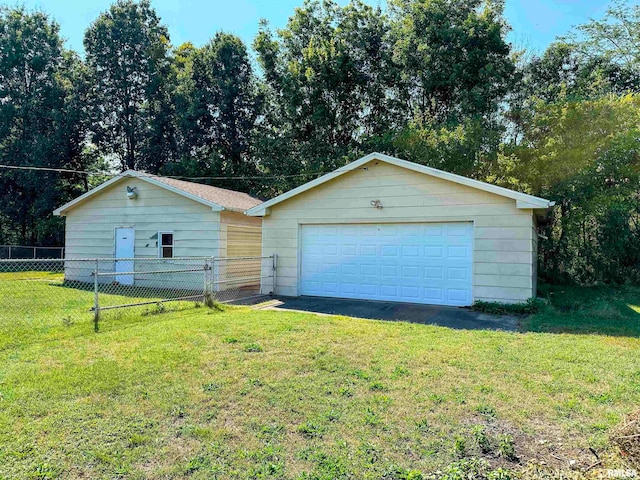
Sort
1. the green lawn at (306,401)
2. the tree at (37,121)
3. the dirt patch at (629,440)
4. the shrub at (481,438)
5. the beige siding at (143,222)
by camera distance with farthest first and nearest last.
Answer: the tree at (37,121), the beige siding at (143,222), the shrub at (481,438), the green lawn at (306,401), the dirt patch at (629,440)

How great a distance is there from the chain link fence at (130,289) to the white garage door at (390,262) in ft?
4.82

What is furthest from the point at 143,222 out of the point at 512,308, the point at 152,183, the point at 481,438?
the point at 481,438

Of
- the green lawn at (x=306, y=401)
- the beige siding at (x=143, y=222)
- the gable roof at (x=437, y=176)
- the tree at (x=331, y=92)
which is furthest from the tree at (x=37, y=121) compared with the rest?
the green lawn at (x=306, y=401)

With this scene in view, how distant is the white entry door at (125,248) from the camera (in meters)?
14.1

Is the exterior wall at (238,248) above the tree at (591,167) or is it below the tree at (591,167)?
below

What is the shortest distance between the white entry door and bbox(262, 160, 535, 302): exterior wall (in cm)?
524

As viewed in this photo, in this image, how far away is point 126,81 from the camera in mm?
26812

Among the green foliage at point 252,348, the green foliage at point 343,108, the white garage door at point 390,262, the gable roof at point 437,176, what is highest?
the green foliage at point 343,108

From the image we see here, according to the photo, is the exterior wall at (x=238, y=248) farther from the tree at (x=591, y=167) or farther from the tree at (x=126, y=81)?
the tree at (x=126, y=81)

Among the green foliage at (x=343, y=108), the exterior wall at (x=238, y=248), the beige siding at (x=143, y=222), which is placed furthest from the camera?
the green foliage at (x=343, y=108)

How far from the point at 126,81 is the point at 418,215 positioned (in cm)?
2449

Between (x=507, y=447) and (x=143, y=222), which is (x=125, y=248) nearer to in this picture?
(x=143, y=222)

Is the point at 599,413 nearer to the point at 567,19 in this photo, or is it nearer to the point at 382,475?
the point at 382,475

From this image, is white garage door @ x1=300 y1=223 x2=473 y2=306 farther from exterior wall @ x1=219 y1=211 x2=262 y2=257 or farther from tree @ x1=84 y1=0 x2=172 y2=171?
tree @ x1=84 y1=0 x2=172 y2=171
